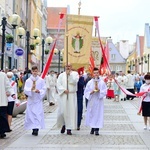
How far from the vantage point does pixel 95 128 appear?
1529 cm

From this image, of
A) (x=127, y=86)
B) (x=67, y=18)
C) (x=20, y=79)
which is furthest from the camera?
(x=127, y=86)

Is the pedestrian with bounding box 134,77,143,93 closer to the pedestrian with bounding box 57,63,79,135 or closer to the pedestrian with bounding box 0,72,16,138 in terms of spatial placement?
the pedestrian with bounding box 57,63,79,135

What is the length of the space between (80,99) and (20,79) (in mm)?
17237

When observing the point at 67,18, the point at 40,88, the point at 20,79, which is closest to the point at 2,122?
the point at 40,88

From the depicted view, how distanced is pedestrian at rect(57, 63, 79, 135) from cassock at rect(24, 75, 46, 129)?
529 millimetres

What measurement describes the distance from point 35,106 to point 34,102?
4.5 inches

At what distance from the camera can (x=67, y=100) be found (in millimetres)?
15383

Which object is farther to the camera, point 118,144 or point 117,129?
point 117,129

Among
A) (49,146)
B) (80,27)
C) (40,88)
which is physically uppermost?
(80,27)

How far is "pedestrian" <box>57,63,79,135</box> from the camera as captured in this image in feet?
50.2

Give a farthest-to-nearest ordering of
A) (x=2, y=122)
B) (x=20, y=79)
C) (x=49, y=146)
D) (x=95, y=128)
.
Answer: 1. (x=20, y=79)
2. (x=95, y=128)
3. (x=2, y=122)
4. (x=49, y=146)

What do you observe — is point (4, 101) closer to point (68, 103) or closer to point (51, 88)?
point (68, 103)

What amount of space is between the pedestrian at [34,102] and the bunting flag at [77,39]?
141cm

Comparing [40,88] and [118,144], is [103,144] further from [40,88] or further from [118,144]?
[40,88]
